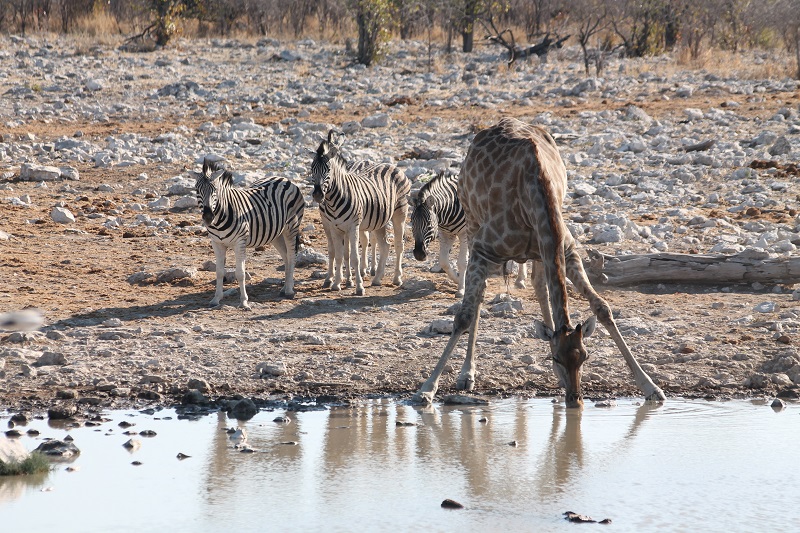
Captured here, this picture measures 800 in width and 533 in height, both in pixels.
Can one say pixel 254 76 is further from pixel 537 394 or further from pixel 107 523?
pixel 107 523

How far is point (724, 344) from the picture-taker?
8547mm

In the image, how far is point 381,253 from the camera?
36.9 feet

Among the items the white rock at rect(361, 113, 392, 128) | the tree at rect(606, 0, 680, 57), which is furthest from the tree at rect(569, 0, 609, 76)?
the white rock at rect(361, 113, 392, 128)

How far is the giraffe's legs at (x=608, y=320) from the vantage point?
745cm

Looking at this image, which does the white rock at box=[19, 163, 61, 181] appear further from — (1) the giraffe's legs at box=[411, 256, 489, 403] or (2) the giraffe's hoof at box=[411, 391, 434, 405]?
(2) the giraffe's hoof at box=[411, 391, 434, 405]

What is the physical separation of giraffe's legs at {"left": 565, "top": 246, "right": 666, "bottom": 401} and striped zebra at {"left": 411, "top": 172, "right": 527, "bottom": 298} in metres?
2.87

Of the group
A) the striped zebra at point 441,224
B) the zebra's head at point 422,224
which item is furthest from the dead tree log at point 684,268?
the zebra's head at point 422,224

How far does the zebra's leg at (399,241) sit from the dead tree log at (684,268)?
1915 mm

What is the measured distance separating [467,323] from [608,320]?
3.08 ft

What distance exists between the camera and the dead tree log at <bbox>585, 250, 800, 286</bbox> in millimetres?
10070

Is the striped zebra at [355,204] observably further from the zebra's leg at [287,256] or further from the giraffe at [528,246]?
the giraffe at [528,246]

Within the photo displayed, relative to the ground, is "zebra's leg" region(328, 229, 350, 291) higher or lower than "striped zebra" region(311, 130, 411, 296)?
lower

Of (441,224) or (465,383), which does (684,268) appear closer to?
(441,224)

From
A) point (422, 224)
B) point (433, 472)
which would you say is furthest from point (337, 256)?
point (433, 472)
